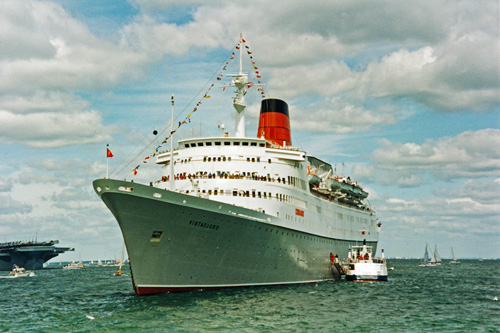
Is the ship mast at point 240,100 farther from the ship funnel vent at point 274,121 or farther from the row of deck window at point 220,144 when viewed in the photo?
the ship funnel vent at point 274,121

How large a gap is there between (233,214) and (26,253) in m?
91.8

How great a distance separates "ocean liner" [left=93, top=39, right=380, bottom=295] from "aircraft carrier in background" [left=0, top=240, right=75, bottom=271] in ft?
261

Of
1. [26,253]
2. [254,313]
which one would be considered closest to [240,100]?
[254,313]

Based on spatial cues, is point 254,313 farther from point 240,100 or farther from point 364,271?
point 364,271

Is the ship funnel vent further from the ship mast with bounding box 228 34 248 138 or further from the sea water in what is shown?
the sea water

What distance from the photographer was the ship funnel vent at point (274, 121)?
144 ft

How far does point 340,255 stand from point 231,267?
24405mm

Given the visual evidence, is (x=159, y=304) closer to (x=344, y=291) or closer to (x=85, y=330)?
(x=85, y=330)

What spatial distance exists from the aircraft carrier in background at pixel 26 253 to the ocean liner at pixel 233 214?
79443 mm

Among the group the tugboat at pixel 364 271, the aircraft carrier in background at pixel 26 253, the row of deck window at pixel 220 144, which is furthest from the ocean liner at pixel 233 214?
the aircraft carrier in background at pixel 26 253

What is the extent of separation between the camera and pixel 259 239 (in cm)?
3138

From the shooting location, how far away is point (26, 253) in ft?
345

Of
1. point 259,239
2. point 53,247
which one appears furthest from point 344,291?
point 53,247

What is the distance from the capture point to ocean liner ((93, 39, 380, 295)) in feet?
86.6
